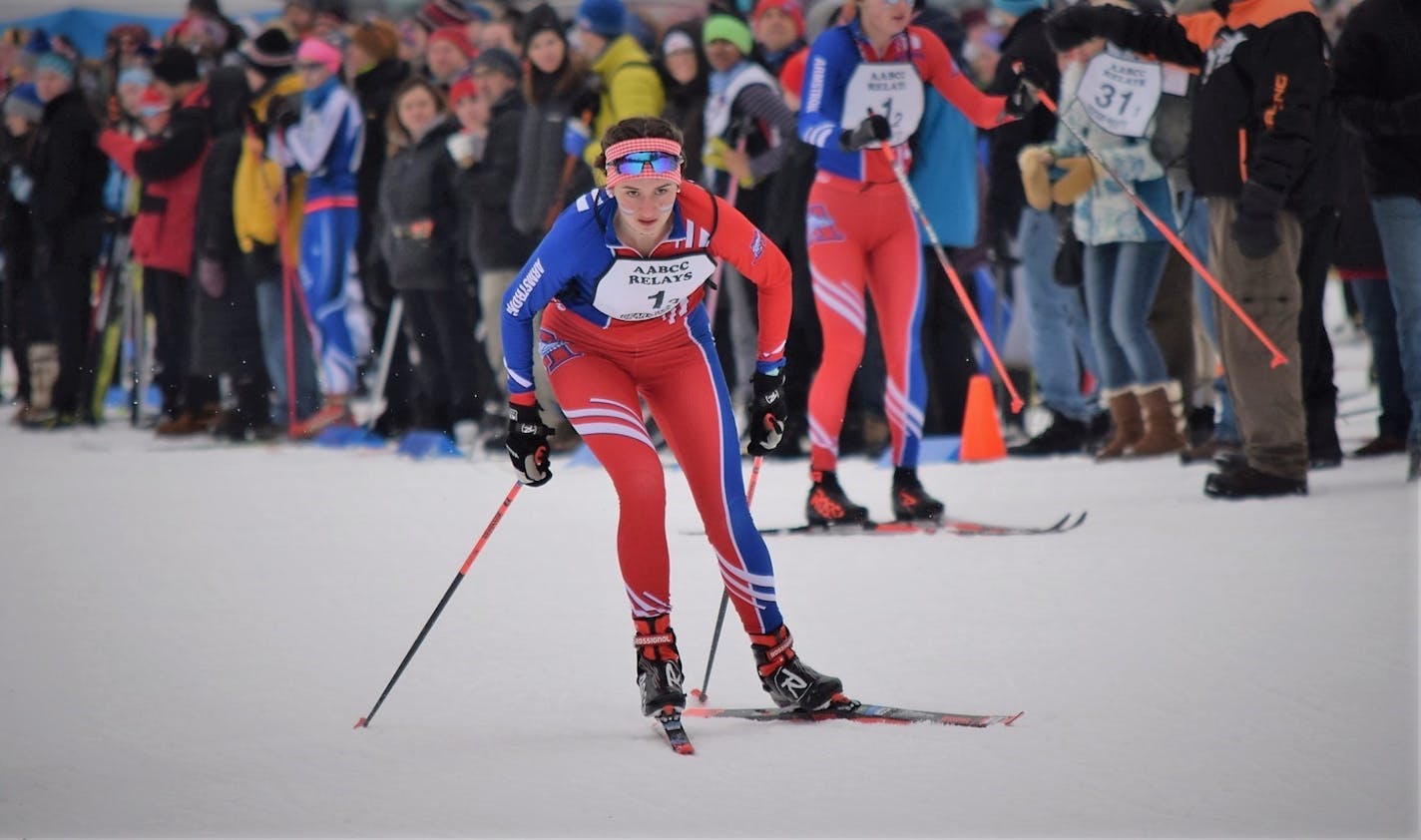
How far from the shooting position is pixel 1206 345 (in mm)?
9352

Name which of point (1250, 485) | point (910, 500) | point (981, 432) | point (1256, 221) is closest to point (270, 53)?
point (981, 432)

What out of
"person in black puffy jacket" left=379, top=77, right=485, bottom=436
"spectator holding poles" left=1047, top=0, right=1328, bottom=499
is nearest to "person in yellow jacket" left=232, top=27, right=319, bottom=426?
"person in black puffy jacket" left=379, top=77, right=485, bottom=436

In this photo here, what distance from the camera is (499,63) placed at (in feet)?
33.9

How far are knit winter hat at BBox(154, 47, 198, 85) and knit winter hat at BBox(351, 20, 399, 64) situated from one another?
1259 mm

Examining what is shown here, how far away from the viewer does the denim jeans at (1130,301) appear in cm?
828

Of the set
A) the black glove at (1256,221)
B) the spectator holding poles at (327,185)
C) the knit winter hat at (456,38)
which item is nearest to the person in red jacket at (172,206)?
the spectator holding poles at (327,185)

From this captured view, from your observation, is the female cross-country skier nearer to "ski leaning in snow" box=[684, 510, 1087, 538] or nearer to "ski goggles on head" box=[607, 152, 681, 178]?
"ski leaning in snow" box=[684, 510, 1087, 538]

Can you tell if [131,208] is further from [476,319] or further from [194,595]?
[194,595]

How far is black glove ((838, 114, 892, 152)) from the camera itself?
6617 mm

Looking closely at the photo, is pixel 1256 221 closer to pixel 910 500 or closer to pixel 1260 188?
pixel 1260 188

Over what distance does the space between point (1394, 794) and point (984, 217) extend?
632 centimetres

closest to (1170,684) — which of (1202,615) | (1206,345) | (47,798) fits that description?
(1202,615)

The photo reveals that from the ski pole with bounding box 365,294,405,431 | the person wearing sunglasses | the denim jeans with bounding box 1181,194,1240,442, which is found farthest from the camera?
the ski pole with bounding box 365,294,405,431

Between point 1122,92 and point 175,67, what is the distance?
21.4 ft
